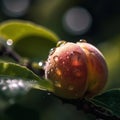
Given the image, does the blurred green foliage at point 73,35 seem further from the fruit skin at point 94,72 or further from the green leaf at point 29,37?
the fruit skin at point 94,72

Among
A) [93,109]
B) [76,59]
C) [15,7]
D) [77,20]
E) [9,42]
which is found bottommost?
[93,109]

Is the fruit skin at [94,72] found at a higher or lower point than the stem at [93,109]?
higher

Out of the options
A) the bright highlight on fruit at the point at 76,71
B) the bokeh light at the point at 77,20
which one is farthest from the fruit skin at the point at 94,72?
the bokeh light at the point at 77,20

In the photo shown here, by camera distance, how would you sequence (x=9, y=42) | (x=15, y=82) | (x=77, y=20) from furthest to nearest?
1. (x=77, y=20)
2. (x=9, y=42)
3. (x=15, y=82)

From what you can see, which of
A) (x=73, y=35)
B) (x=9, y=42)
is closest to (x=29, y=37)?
(x=9, y=42)

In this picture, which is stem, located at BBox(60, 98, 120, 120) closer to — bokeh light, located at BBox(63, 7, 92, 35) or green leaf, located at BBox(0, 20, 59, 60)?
green leaf, located at BBox(0, 20, 59, 60)

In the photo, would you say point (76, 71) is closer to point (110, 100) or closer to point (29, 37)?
point (110, 100)

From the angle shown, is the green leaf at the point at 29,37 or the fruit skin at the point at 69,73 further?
the green leaf at the point at 29,37
